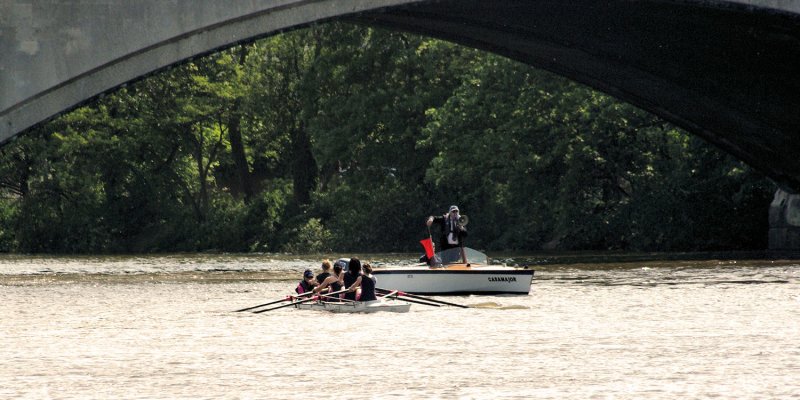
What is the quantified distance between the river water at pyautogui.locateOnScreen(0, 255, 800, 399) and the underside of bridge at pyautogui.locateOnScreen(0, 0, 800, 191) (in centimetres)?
377

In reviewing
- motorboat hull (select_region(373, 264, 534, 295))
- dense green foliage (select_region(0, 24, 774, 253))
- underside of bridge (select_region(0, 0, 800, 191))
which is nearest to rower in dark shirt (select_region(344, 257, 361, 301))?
motorboat hull (select_region(373, 264, 534, 295))

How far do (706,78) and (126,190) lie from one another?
3364cm

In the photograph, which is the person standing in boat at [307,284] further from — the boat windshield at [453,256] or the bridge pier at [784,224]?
the bridge pier at [784,224]

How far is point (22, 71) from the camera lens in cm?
2244

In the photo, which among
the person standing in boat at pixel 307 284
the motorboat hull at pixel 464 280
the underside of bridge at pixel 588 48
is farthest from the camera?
the motorboat hull at pixel 464 280

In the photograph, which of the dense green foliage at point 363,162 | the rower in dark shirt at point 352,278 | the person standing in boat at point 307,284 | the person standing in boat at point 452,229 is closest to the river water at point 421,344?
the rower in dark shirt at point 352,278

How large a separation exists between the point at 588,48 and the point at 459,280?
1074 centimetres

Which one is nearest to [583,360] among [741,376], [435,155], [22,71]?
[741,376]

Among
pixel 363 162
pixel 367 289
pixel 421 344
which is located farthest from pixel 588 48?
pixel 363 162

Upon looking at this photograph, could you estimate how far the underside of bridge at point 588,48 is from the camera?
2273 centimetres

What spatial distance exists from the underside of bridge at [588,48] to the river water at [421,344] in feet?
12.4

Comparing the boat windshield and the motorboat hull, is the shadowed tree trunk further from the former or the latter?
the motorboat hull

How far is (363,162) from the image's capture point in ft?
202

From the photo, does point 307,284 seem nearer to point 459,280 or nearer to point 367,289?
point 367,289
